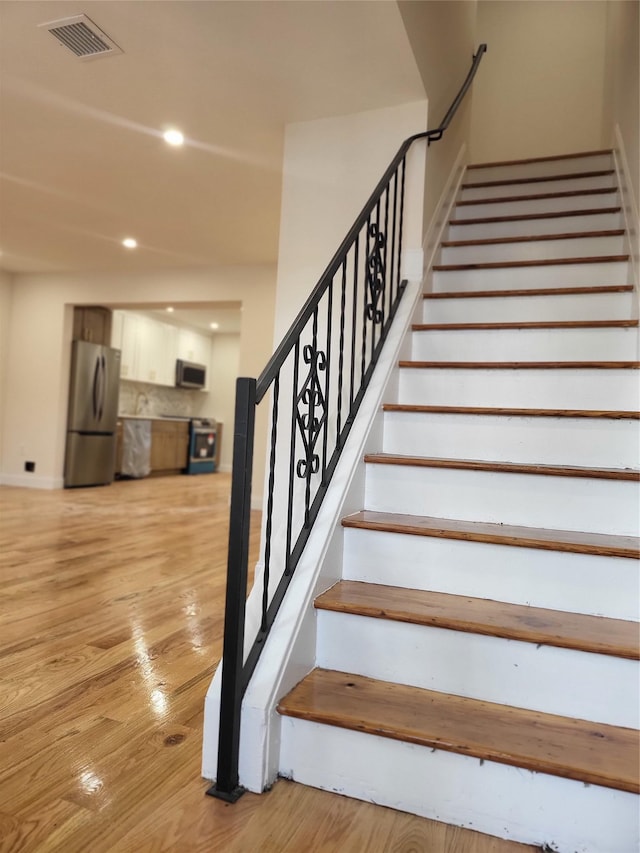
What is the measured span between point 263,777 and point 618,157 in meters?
3.73

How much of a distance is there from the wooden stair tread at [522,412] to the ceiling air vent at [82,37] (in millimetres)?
2036

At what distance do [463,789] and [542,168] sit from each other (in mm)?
4271

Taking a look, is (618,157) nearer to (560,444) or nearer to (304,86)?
(304,86)

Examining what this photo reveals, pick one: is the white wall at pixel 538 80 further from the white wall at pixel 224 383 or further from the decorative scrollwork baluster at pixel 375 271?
the white wall at pixel 224 383

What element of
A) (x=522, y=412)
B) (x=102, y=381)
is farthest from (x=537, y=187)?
(x=102, y=381)

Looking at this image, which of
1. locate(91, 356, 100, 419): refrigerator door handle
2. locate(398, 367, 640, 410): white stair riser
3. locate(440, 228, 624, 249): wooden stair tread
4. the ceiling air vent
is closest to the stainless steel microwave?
locate(91, 356, 100, 419): refrigerator door handle

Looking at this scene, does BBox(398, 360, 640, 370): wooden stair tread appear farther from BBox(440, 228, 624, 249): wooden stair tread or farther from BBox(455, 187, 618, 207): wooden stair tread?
BBox(455, 187, 618, 207): wooden stair tread

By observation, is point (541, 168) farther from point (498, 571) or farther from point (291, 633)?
point (291, 633)

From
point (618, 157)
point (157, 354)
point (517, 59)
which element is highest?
point (517, 59)

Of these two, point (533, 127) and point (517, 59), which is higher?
point (517, 59)

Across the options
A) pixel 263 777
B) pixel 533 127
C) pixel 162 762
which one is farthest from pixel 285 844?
pixel 533 127

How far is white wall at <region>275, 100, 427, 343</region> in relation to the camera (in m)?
2.98

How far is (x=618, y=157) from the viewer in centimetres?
345

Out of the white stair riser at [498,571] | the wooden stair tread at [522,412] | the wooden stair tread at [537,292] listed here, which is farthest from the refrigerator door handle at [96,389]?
the white stair riser at [498,571]
